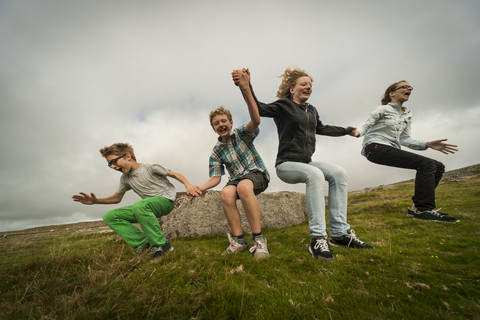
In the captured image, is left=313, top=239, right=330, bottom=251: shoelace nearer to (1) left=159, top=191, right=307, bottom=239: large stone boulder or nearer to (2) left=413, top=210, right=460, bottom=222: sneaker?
(1) left=159, top=191, right=307, bottom=239: large stone boulder

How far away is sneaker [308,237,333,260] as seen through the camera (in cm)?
326

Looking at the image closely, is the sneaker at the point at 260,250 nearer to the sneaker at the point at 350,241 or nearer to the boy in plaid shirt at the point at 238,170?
the boy in plaid shirt at the point at 238,170

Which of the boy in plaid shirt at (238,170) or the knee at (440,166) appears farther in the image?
the knee at (440,166)

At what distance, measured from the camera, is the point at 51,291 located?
7.60ft

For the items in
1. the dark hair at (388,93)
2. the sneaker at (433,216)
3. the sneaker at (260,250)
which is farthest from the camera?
the dark hair at (388,93)

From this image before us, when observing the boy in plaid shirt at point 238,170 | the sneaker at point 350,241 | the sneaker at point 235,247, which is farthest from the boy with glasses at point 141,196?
the sneaker at point 350,241

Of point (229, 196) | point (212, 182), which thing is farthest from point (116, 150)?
point (229, 196)

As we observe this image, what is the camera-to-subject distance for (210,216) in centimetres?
679

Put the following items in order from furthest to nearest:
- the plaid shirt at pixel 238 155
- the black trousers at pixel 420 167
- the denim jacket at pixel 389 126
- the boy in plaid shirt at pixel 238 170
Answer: the denim jacket at pixel 389 126 < the black trousers at pixel 420 167 < the plaid shirt at pixel 238 155 < the boy in plaid shirt at pixel 238 170

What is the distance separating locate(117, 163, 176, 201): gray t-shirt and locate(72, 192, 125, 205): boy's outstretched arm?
394mm

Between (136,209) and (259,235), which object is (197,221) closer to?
(136,209)

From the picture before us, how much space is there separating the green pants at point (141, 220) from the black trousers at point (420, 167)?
5766mm

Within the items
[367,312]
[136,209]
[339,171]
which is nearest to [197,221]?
[136,209]

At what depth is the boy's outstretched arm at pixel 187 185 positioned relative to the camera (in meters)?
4.41
